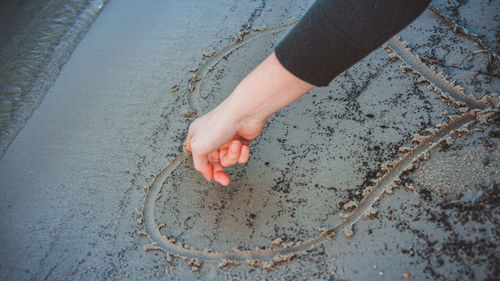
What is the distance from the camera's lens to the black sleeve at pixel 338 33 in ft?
3.46

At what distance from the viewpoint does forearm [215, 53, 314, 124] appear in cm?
121

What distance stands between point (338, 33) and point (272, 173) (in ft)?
2.78

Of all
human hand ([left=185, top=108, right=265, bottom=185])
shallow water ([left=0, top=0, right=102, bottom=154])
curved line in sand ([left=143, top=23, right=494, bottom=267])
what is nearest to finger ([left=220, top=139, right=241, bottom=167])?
human hand ([left=185, top=108, right=265, bottom=185])

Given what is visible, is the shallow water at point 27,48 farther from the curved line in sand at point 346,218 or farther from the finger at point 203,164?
the finger at point 203,164

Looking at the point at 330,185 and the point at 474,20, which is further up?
the point at 474,20

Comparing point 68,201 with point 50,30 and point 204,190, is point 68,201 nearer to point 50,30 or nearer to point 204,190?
point 204,190

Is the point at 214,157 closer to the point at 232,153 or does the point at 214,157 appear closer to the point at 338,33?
the point at 232,153

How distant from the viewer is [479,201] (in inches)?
56.6

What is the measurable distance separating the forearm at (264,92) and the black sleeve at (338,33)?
45 mm

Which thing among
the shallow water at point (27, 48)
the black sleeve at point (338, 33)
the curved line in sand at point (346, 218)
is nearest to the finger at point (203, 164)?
the curved line in sand at point (346, 218)

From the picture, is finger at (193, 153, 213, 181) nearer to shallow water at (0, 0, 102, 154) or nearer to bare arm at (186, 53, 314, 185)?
bare arm at (186, 53, 314, 185)

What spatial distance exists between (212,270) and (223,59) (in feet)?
4.31

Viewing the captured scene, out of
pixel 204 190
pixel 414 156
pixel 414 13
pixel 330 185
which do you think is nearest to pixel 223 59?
pixel 204 190

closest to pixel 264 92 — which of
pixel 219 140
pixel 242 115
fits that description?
pixel 242 115
